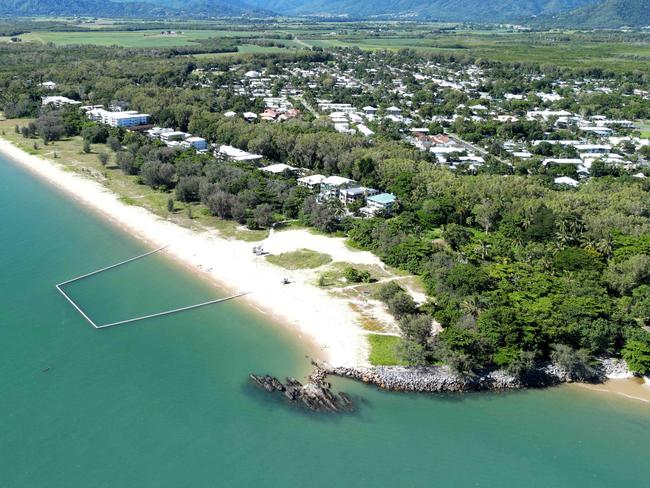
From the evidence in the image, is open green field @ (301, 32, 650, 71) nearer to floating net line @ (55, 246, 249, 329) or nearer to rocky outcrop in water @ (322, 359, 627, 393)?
rocky outcrop in water @ (322, 359, 627, 393)

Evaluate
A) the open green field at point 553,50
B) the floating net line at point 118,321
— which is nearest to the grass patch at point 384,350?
the floating net line at point 118,321

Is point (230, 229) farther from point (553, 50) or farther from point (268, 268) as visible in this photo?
point (553, 50)

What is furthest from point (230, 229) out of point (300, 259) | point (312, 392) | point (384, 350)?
point (312, 392)

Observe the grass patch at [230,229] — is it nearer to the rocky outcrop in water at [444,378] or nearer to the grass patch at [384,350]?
the grass patch at [384,350]

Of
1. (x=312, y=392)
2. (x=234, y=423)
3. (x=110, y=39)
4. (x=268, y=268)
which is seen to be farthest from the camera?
(x=110, y=39)

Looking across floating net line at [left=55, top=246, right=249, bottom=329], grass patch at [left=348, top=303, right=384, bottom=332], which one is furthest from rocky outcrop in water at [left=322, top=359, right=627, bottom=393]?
floating net line at [left=55, top=246, right=249, bottom=329]

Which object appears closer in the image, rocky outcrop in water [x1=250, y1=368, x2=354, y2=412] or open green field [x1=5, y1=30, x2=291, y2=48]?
Result: rocky outcrop in water [x1=250, y1=368, x2=354, y2=412]
